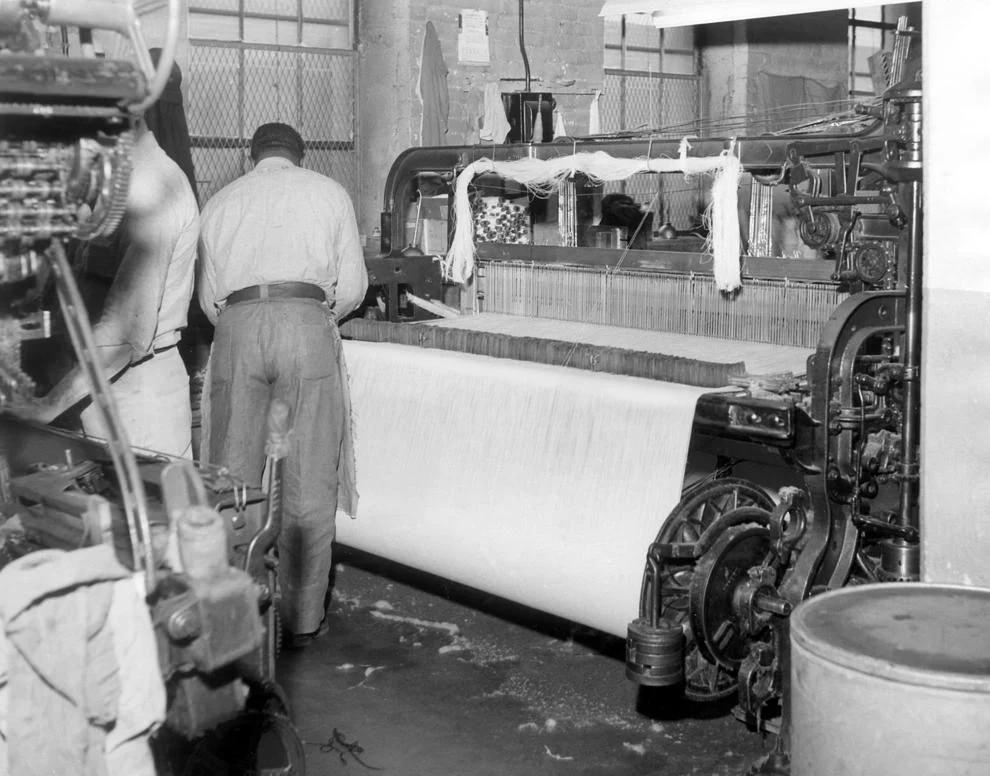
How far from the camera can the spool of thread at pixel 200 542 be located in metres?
1.95

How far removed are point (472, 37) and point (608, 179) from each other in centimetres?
364

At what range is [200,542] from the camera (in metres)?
1.95

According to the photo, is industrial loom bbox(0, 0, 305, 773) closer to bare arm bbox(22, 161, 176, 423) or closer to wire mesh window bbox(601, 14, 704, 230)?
bare arm bbox(22, 161, 176, 423)

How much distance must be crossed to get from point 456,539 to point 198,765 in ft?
4.89

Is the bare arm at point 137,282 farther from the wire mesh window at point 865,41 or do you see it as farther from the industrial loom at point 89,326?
the wire mesh window at point 865,41

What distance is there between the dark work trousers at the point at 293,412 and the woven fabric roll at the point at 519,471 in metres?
0.16

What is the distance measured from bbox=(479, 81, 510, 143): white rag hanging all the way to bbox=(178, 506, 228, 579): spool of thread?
5.37 metres

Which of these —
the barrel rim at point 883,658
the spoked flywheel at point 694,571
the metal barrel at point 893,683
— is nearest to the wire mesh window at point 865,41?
the spoked flywheel at point 694,571

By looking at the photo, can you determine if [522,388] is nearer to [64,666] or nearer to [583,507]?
[583,507]

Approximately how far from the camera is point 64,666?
6.35ft

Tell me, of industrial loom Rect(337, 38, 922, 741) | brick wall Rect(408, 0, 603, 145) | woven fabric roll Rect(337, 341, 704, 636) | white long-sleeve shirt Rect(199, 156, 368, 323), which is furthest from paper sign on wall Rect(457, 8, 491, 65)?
woven fabric roll Rect(337, 341, 704, 636)

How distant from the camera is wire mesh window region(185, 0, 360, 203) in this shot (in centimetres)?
722

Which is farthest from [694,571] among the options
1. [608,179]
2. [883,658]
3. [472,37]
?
[472,37]

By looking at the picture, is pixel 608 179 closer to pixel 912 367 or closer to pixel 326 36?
pixel 912 367
